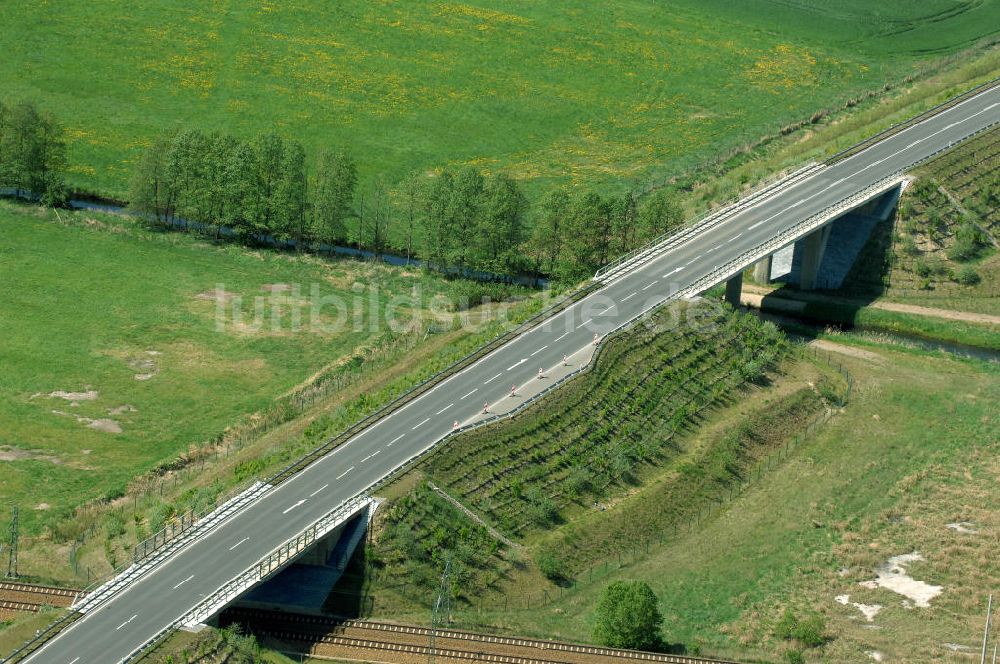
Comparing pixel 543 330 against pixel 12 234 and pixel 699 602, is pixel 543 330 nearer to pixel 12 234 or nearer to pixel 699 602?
pixel 699 602

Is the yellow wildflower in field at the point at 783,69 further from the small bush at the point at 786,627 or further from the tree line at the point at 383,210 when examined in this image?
the small bush at the point at 786,627

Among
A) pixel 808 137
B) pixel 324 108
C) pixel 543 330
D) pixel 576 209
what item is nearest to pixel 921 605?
pixel 543 330

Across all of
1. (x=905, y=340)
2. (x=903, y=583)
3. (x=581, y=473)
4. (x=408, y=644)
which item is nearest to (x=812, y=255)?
(x=905, y=340)

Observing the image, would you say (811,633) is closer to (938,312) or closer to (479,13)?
(938,312)

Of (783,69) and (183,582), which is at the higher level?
(783,69)

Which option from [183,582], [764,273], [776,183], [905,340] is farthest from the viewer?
[776,183]

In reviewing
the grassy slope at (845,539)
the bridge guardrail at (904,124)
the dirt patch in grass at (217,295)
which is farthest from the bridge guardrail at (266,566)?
the bridge guardrail at (904,124)
